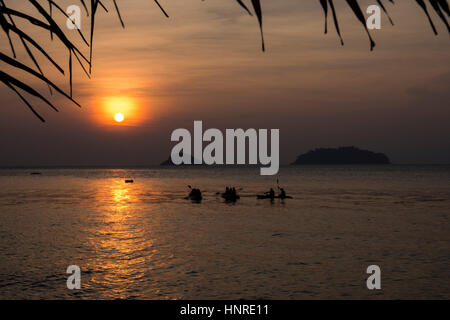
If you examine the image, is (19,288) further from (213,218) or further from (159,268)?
(213,218)

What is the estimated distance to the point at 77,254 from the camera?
24.9 meters

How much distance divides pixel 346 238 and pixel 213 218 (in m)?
13.6

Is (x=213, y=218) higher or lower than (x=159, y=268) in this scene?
higher

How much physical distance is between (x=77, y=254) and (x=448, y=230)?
2550 centimetres

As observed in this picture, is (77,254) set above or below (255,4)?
below

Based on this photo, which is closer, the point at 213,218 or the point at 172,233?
the point at 172,233
